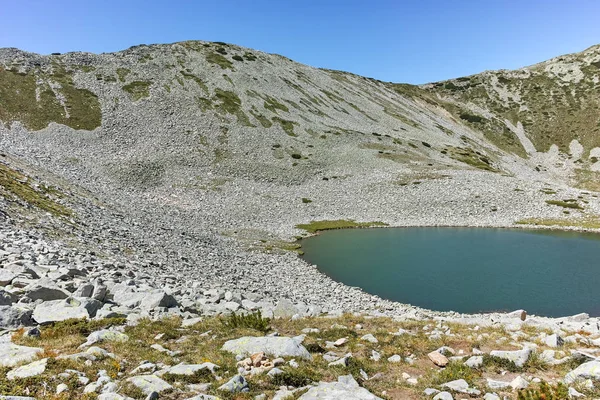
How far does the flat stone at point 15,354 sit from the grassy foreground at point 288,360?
333mm

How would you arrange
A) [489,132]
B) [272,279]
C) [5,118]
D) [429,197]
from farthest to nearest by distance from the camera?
[489,132], [5,118], [429,197], [272,279]

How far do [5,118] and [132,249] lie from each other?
258 feet

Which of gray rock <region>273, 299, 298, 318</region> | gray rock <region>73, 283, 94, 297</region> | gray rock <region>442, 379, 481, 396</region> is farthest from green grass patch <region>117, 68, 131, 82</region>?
gray rock <region>442, 379, 481, 396</region>

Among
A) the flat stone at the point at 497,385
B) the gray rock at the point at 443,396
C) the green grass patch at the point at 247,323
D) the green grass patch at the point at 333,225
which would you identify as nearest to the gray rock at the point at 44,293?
the green grass patch at the point at 247,323

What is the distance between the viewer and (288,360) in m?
11.6

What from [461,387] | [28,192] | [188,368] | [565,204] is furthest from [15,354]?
[565,204]

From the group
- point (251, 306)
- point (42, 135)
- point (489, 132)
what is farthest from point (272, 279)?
point (489, 132)

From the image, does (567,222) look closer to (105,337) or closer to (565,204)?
(565,204)

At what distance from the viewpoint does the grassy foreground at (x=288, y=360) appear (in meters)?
9.20

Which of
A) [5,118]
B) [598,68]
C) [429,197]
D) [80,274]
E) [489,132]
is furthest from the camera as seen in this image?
[598,68]

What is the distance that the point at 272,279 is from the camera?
1380 inches

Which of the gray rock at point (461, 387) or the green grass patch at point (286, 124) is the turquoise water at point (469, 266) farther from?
the green grass patch at point (286, 124)

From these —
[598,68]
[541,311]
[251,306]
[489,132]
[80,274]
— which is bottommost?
[541,311]

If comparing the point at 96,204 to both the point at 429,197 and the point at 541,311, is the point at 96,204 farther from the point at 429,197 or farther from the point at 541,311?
the point at 429,197
